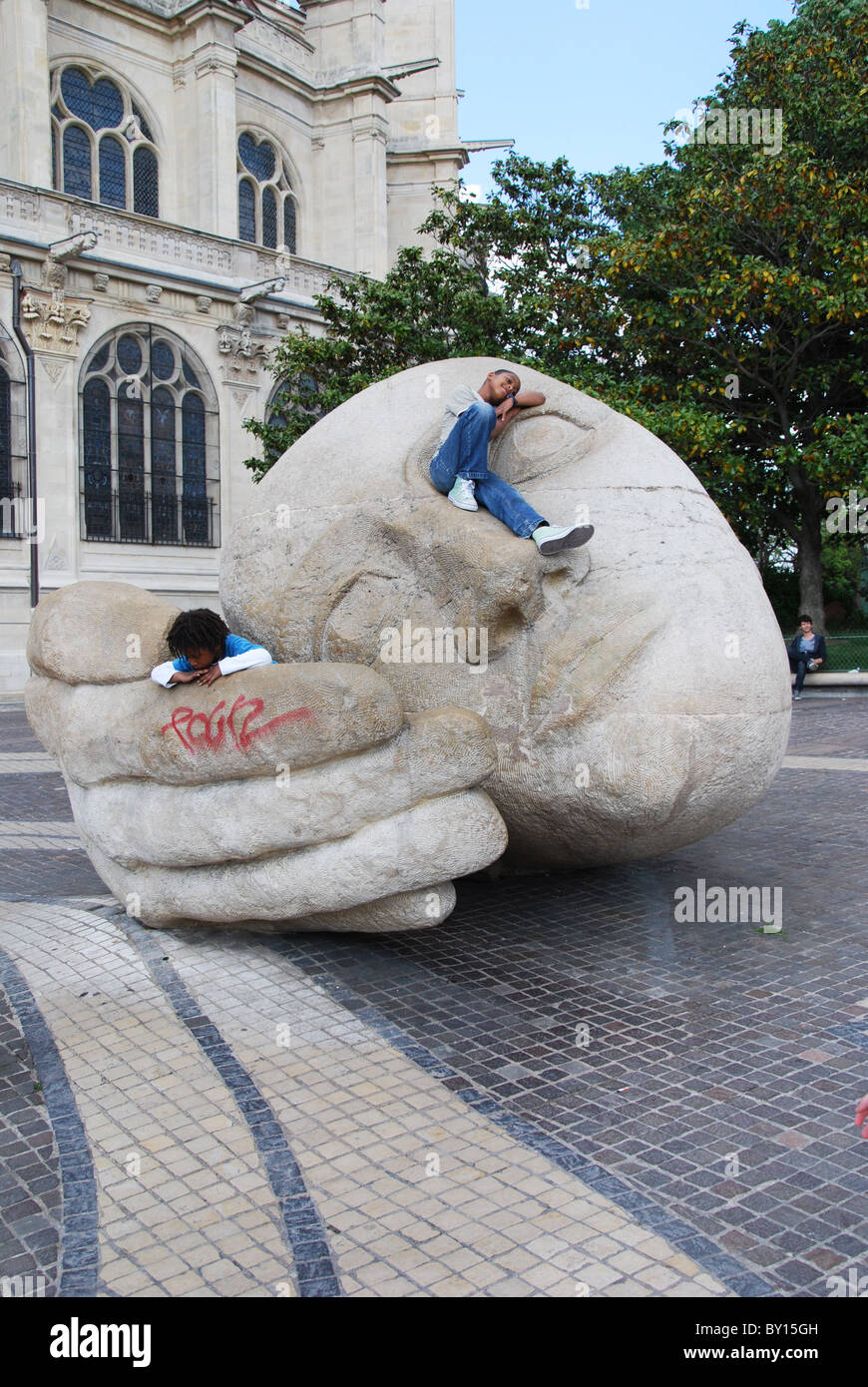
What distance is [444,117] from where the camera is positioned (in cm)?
3750

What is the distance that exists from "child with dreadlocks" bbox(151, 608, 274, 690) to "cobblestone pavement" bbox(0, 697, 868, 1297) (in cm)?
148

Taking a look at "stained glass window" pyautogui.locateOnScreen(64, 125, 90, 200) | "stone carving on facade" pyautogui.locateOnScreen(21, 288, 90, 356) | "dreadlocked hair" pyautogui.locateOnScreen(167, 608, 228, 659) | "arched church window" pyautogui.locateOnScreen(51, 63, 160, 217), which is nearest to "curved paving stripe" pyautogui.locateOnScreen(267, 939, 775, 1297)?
"dreadlocked hair" pyautogui.locateOnScreen(167, 608, 228, 659)

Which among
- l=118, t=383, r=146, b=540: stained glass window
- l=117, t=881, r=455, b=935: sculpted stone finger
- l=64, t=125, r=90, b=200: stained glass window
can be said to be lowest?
l=117, t=881, r=455, b=935: sculpted stone finger

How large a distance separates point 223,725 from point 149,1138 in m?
1.84

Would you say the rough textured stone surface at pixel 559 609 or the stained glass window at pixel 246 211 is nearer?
the rough textured stone surface at pixel 559 609

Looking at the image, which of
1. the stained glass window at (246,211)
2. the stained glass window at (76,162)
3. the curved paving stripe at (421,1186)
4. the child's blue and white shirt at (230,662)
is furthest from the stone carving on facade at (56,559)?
the curved paving stripe at (421,1186)

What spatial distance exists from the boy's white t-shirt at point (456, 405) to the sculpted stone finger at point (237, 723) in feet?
5.22

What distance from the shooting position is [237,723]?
489cm

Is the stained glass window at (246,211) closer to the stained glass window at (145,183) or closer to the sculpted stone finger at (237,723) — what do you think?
the stained glass window at (145,183)

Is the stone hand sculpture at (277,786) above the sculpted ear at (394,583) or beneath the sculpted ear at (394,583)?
beneath

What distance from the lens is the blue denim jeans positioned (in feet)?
17.8

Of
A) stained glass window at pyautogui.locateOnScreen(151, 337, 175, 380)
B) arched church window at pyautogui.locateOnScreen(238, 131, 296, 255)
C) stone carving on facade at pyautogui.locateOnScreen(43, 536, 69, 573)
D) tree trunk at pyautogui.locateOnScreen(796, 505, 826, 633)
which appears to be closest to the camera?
tree trunk at pyautogui.locateOnScreen(796, 505, 826, 633)

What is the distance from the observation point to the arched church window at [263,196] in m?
32.6

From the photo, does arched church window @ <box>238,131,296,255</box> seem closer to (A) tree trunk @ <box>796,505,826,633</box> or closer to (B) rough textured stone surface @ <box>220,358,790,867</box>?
(A) tree trunk @ <box>796,505,826,633</box>
